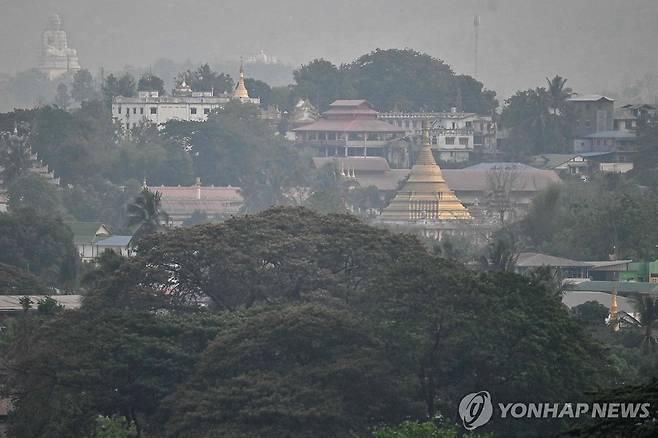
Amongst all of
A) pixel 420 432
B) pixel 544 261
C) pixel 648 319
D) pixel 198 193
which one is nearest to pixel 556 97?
pixel 198 193

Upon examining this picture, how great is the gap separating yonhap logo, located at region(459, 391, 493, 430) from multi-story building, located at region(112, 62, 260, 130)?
65279 millimetres

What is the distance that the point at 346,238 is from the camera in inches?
1515

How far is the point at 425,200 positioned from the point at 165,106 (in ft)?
81.7

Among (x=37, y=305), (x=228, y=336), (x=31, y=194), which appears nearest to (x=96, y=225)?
(x=31, y=194)

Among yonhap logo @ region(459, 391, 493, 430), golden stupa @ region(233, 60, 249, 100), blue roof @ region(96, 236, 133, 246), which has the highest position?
golden stupa @ region(233, 60, 249, 100)

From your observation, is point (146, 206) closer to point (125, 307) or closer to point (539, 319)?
point (125, 307)

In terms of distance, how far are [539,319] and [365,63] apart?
74.2m

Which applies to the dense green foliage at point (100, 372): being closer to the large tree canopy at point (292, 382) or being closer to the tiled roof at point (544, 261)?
the large tree canopy at point (292, 382)

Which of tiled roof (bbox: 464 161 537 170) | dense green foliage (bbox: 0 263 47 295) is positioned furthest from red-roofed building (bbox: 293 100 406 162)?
dense green foliage (bbox: 0 263 47 295)

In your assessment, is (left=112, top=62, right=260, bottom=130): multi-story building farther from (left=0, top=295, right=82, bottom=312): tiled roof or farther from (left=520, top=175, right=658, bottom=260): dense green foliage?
(left=0, top=295, right=82, bottom=312): tiled roof

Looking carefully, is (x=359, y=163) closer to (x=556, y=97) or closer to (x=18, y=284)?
(x=556, y=97)

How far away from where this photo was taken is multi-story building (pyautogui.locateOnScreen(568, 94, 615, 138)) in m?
93.5

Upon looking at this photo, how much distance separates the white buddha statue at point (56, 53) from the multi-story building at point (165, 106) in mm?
52370

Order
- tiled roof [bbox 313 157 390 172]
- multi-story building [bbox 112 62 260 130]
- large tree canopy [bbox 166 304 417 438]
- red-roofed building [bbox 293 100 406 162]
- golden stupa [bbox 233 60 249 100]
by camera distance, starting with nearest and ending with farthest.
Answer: large tree canopy [bbox 166 304 417 438]
tiled roof [bbox 313 157 390 172]
red-roofed building [bbox 293 100 406 162]
multi-story building [bbox 112 62 260 130]
golden stupa [bbox 233 60 249 100]
